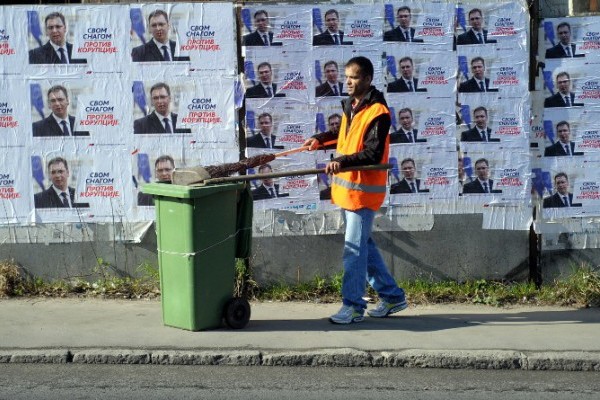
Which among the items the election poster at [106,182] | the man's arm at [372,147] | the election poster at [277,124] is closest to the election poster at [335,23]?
the election poster at [277,124]

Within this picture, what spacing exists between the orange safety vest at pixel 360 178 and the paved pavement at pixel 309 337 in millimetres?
1033

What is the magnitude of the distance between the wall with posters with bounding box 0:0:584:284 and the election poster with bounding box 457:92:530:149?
12mm

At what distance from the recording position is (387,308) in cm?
785

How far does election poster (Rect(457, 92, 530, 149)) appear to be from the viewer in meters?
8.59

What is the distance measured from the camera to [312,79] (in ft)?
27.8

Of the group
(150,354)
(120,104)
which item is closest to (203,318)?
(150,354)

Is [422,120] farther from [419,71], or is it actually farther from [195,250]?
[195,250]

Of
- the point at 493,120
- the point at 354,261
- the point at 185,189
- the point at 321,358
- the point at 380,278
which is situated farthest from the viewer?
the point at 493,120

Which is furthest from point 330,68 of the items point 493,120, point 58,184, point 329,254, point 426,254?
point 58,184

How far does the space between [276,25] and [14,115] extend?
255 cm

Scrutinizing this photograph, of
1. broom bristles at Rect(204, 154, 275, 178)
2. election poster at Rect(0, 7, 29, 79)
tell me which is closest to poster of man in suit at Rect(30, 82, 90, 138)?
election poster at Rect(0, 7, 29, 79)

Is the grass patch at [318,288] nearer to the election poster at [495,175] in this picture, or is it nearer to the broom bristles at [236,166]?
the election poster at [495,175]

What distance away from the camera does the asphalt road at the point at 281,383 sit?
616 cm

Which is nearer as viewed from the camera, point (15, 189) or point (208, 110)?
point (208, 110)
